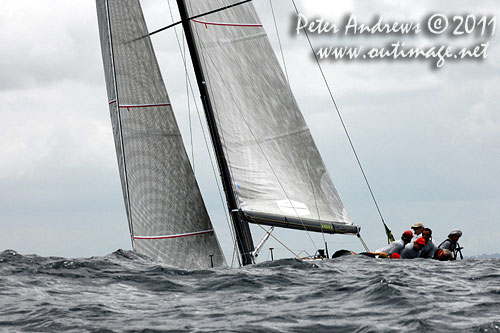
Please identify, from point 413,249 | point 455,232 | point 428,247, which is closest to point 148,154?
point 413,249

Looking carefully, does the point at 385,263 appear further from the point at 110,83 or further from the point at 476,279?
the point at 110,83

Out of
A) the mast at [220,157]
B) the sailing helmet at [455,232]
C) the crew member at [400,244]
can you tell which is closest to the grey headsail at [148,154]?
the mast at [220,157]

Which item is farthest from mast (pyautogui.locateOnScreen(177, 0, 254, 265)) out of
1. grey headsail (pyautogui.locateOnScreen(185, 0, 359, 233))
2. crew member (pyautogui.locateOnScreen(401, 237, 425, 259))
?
crew member (pyautogui.locateOnScreen(401, 237, 425, 259))

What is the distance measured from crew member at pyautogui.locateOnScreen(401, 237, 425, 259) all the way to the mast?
3205mm

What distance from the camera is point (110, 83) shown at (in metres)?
14.9

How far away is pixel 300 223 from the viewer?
46.4 feet

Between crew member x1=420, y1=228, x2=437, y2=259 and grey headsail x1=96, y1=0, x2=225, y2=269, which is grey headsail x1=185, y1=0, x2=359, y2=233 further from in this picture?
crew member x1=420, y1=228, x2=437, y2=259

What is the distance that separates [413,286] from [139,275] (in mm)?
4467

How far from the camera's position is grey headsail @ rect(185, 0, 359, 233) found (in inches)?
556

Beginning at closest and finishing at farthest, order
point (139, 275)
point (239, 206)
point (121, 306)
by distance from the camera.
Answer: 1. point (121, 306)
2. point (139, 275)
3. point (239, 206)

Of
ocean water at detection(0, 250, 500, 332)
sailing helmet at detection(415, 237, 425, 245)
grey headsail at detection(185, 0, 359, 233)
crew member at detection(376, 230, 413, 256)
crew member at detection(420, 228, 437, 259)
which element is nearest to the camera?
ocean water at detection(0, 250, 500, 332)

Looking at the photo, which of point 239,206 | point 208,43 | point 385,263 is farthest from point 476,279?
point 208,43

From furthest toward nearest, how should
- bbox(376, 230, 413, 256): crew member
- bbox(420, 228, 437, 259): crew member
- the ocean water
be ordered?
bbox(376, 230, 413, 256): crew member → bbox(420, 228, 437, 259): crew member → the ocean water

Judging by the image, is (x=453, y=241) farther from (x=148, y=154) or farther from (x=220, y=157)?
(x=148, y=154)
